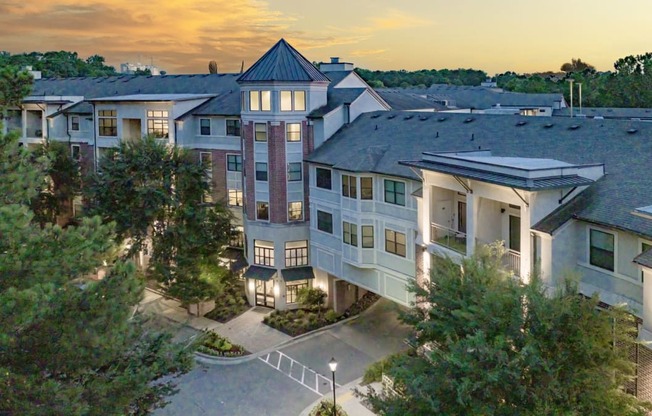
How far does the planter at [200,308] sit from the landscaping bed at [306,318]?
13.0 feet

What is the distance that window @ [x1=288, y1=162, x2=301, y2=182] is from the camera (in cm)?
3512

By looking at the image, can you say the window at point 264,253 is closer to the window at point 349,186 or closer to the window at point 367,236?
the window at point 349,186

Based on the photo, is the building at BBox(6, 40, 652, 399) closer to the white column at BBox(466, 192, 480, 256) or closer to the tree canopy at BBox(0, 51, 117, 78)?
the white column at BBox(466, 192, 480, 256)

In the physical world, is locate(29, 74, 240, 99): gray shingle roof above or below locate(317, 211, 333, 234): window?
above

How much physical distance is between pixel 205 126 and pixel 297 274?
475 inches

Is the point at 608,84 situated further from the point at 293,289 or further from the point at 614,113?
the point at 293,289

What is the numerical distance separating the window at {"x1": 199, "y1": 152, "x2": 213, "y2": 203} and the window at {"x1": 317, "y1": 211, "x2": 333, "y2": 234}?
7240 mm

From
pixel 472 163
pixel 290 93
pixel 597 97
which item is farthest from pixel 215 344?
pixel 597 97

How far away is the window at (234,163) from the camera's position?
3930 centimetres

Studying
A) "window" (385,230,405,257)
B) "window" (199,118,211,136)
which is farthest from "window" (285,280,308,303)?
"window" (199,118,211,136)

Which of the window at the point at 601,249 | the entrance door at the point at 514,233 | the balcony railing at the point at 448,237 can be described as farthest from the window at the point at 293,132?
the window at the point at 601,249

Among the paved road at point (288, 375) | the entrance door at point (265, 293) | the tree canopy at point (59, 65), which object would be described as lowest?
the paved road at point (288, 375)

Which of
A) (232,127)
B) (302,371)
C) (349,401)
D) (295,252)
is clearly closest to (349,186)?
(295,252)

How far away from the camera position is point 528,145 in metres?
24.5
